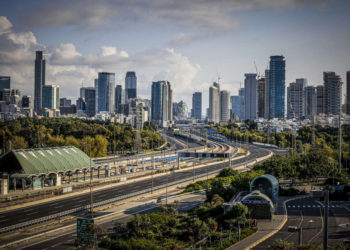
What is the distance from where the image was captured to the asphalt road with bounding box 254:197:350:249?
25203mm

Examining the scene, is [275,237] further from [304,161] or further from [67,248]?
[304,161]

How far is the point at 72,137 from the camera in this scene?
87500 millimetres

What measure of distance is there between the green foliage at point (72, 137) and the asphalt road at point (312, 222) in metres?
49.4

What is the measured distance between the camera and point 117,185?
5434cm

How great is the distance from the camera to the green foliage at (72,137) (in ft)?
267

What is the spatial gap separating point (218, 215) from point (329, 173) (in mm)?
32402

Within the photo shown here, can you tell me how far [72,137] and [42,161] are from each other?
38.6 metres

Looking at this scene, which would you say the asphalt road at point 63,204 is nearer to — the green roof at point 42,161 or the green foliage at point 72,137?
the green roof at point 42,161

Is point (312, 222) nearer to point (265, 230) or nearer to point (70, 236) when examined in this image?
point (265, 230)

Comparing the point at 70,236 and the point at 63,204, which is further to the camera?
the point at 63,204

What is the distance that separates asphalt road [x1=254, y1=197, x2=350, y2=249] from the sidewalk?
0.37 meters

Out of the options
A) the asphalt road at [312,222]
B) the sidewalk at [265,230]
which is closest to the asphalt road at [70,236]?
the sidewalk at [265,230]

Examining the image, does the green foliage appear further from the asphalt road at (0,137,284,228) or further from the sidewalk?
the sidewalk

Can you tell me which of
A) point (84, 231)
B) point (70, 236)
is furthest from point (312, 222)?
point (70, 236)
